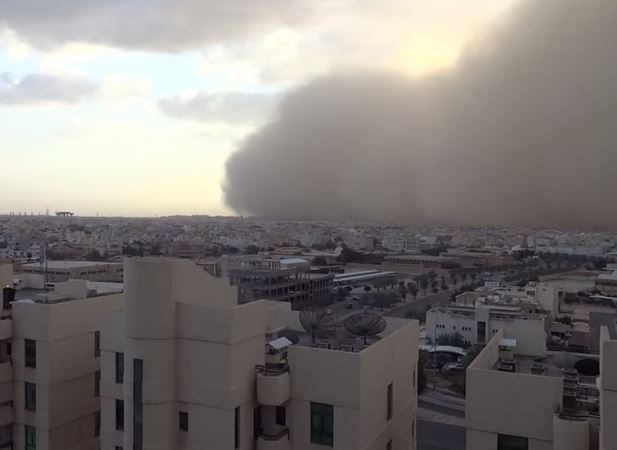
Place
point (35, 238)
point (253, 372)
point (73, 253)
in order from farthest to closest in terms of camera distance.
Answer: point (35, 238), point (73, 253), point (253, 372)

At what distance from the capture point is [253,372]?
9.53ft

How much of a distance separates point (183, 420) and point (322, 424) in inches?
25.0

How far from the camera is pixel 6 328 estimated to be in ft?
11.8

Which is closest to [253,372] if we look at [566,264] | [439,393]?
[439,393]

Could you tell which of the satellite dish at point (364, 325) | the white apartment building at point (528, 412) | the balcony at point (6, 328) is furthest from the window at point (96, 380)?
the white apartment building at point (528, 412)

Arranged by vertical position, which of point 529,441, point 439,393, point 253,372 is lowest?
point 439,393

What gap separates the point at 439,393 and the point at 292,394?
6933 millimetres

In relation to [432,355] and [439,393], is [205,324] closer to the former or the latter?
[439,393]

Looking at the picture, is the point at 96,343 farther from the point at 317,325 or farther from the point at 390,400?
the point at 390,400

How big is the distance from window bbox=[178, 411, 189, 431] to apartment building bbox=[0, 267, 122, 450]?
42.4 inches

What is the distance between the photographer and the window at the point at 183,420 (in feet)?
9.46

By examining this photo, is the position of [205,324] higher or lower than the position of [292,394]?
higher

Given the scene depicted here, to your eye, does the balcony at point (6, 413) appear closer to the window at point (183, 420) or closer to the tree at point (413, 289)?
the window at point (183, 420)

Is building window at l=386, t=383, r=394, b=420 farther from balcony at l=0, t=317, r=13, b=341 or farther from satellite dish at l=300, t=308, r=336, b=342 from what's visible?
balcony at l=0, t=317, r=13, b=341
